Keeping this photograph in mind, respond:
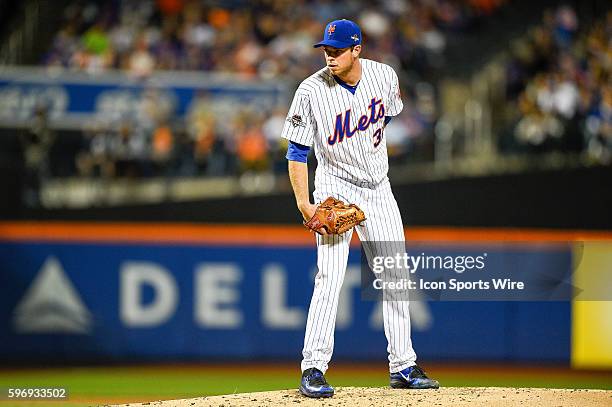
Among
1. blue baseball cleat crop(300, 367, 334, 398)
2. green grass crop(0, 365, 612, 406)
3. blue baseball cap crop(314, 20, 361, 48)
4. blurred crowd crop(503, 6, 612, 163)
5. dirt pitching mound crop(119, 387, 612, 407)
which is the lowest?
green grass crop(0, 365, 612, 406)

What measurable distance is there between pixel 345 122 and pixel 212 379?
4.18m

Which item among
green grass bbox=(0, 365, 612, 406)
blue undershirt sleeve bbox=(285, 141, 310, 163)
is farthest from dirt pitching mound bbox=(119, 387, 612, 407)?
green grass bbox=(0, 365, 612, 406)

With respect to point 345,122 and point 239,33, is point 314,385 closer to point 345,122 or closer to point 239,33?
point 345,122

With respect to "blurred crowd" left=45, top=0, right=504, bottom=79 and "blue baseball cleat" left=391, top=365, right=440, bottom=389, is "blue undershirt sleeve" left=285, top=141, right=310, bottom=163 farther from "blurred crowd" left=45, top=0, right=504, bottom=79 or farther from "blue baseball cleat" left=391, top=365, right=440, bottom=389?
"blurred crowd" left=45, top=0, right=504, bottom=79

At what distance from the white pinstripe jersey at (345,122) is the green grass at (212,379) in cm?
298

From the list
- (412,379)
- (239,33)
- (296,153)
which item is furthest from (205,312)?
(296,153)

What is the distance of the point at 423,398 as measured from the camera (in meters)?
5.62

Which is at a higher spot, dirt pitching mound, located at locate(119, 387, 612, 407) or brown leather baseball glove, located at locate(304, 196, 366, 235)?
brown leather baseball glove, located at locate(304, 196, 366, 235)

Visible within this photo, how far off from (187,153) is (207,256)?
131 cm

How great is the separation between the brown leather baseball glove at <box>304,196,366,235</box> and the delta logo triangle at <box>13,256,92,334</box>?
15.1 feet

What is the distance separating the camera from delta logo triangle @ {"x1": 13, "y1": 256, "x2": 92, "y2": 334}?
952cm

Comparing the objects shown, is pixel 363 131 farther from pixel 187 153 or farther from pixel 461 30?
pixel 461 30

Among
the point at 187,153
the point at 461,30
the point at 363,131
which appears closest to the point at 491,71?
the point at 461,30

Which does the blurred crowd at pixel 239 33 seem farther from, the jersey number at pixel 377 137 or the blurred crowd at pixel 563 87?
the jersey number at pixel 377 137
